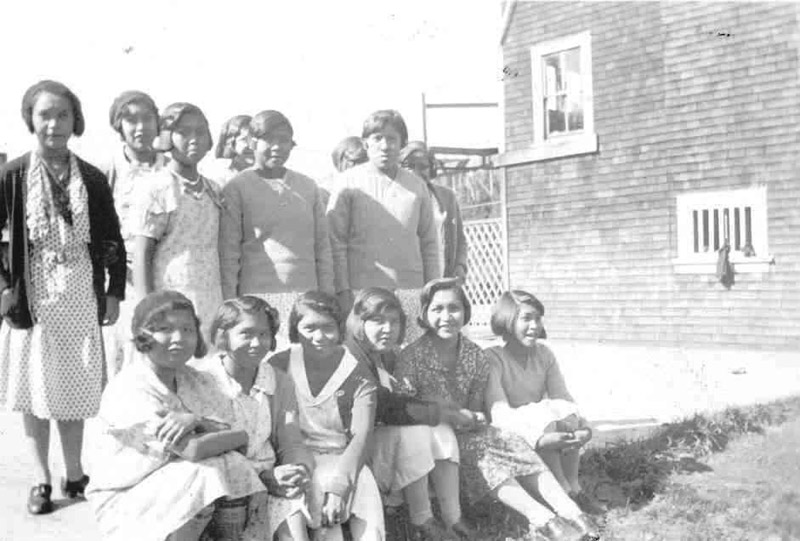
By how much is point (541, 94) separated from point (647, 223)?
2.38 metres

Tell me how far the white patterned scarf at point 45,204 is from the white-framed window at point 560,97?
966 cm

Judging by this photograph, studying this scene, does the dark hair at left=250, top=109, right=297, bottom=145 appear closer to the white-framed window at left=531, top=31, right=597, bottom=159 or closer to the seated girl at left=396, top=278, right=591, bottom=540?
the seated girl at left=396, top=278, right=591, bottom=540

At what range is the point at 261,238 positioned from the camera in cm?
445

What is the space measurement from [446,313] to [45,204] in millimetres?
1774

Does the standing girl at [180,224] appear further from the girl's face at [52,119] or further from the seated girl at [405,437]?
the seated girl at [405,437]

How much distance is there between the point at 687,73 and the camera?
1202cm

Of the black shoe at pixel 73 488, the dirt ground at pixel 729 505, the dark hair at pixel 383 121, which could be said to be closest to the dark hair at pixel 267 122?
the dark hair at pixel 383 121

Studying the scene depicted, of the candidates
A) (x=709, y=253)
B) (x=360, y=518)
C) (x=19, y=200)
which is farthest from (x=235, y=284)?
(x=709, y=253)

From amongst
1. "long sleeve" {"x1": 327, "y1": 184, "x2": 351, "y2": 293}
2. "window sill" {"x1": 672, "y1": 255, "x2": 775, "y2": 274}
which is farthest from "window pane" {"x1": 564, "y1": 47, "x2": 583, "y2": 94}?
"long sleeve" {"x1": 327, "y1": 184, "x2": 351, "y2": 293}

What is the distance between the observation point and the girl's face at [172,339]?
337 centimetres

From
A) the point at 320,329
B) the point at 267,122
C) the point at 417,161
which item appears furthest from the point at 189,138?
the point at 417,161

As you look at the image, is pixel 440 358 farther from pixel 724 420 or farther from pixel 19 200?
pixel 724 420

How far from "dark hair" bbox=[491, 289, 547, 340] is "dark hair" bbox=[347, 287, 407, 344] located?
593mm

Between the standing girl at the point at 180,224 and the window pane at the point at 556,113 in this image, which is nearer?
the standing girl at the point at 180,224
